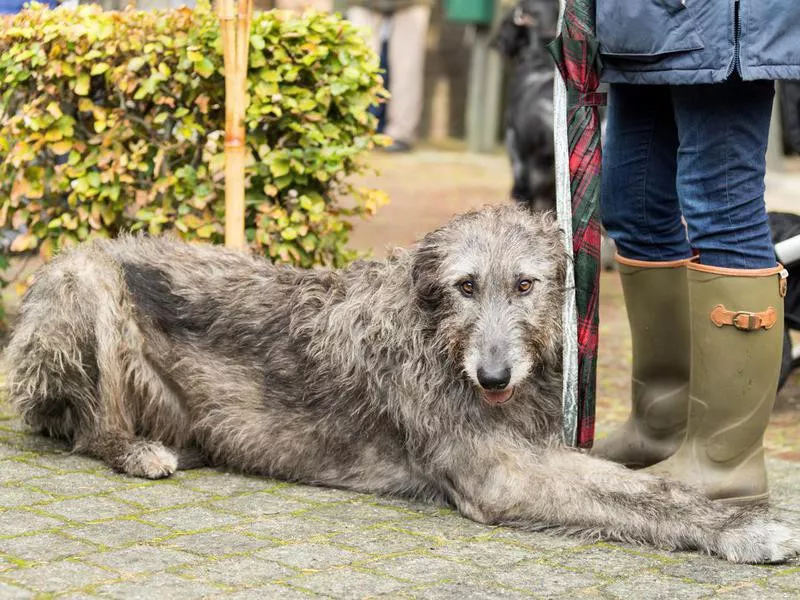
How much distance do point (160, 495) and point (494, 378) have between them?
1304 millimetres

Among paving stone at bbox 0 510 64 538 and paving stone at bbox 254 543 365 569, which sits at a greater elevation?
paving stone at bbox 0 510 64 538

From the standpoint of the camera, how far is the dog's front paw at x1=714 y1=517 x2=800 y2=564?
4230 mm

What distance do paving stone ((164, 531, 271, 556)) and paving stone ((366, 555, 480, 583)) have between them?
0.41 metres

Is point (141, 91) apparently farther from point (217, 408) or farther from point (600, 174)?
point (600, 174)

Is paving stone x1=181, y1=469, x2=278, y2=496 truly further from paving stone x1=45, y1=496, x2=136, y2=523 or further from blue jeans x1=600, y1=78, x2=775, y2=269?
blue jeans x1=600, y1=78, x2=775, y2=269

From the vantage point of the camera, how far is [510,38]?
1003 centimetres

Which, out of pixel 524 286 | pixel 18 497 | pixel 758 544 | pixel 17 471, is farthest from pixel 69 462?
pixel 758 544

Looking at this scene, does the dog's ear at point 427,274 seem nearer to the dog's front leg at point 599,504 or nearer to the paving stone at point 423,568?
the dog's front leg at point 599,504

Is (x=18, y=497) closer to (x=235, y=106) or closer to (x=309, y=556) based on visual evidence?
(x=309, y=556)

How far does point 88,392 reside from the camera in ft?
17.4

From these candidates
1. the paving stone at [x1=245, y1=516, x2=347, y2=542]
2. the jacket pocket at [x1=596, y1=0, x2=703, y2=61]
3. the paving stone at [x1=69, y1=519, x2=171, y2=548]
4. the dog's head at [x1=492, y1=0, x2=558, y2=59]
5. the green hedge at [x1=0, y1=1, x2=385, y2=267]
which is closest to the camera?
the paving stone at [x1=69, y1=519, x2=171, y2=548]

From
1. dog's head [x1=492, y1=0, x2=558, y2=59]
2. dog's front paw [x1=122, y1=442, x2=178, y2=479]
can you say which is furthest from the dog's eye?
dog's head [x1=492, y1=0, x2=558, y2=59]

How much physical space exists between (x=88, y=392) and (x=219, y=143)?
1.64 m

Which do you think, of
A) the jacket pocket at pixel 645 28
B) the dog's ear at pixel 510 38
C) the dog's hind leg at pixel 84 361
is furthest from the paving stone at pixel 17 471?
the dog's ear at pixel 510 38
